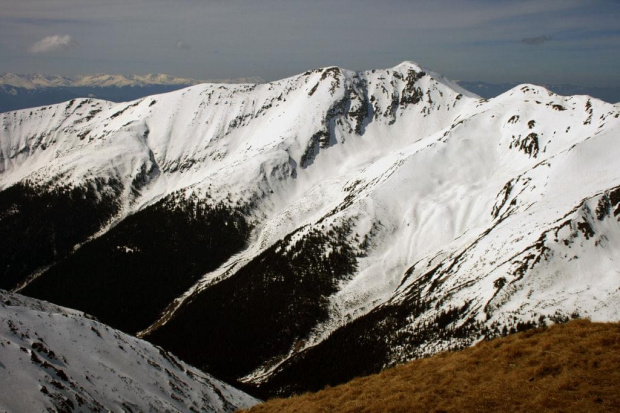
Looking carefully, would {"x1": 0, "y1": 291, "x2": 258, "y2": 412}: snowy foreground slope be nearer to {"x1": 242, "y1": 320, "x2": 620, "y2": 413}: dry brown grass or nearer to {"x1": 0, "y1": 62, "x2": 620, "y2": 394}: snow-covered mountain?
{"x1": 242, "y1": 320, "x2": 620, "y2": 413}: dry brown grass

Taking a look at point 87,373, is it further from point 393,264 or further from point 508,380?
point 393,264

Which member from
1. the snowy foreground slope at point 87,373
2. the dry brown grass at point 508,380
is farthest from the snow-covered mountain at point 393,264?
the dry brown grass at point 508,380

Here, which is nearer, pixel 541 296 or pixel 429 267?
pixel 541 296

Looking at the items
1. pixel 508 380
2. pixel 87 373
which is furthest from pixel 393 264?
pixel 508 380

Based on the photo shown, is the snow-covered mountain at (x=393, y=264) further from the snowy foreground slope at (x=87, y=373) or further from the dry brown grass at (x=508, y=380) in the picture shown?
the dry brown grass at (x=508, y=380)

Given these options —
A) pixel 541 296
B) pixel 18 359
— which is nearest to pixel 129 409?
pixel 18 359

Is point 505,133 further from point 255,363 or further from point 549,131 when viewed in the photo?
point 255,363
